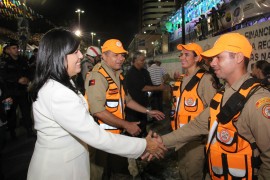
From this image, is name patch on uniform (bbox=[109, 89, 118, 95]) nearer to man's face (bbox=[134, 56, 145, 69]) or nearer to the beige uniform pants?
the beige uniform pants

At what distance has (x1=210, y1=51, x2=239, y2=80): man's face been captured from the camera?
2.52m

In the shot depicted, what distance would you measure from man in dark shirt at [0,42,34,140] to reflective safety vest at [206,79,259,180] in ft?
20.6

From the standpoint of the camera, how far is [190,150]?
3.99 m

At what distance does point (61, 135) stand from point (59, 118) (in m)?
0.18

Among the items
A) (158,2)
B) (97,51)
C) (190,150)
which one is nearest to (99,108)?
(190,150)

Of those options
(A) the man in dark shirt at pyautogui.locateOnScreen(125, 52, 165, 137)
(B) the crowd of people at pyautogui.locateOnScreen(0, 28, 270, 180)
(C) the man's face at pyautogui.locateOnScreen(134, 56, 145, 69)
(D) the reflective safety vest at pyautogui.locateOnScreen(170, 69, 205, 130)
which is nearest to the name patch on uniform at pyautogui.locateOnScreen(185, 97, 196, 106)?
(D) the reflective safety vest at pyautogui.locateOnScreen(170, 69, 205, 130)

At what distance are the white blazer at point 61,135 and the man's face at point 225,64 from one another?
125cm

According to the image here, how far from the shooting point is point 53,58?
7.14 ft

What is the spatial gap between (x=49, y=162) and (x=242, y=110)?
168 centimetres

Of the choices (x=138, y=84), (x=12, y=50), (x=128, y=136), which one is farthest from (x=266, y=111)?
(x=12, y=50)

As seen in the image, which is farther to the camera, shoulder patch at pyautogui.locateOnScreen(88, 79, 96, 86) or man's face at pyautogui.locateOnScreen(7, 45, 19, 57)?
man's face at pyautogui.locateOnScreen(7, 45, 19, 57)

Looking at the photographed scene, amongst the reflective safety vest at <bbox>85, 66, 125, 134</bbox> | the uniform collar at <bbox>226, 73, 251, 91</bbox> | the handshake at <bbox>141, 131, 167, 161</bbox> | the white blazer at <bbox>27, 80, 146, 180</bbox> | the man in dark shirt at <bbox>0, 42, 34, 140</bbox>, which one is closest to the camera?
the white blazer at <bbox>27, 80, 146, 180</bbox>

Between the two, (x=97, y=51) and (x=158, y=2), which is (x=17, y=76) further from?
(x=158, y=2)

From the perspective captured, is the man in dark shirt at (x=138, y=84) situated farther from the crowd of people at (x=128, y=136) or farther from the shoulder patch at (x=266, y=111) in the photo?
the shoulder patch at (x=266, y=111)
